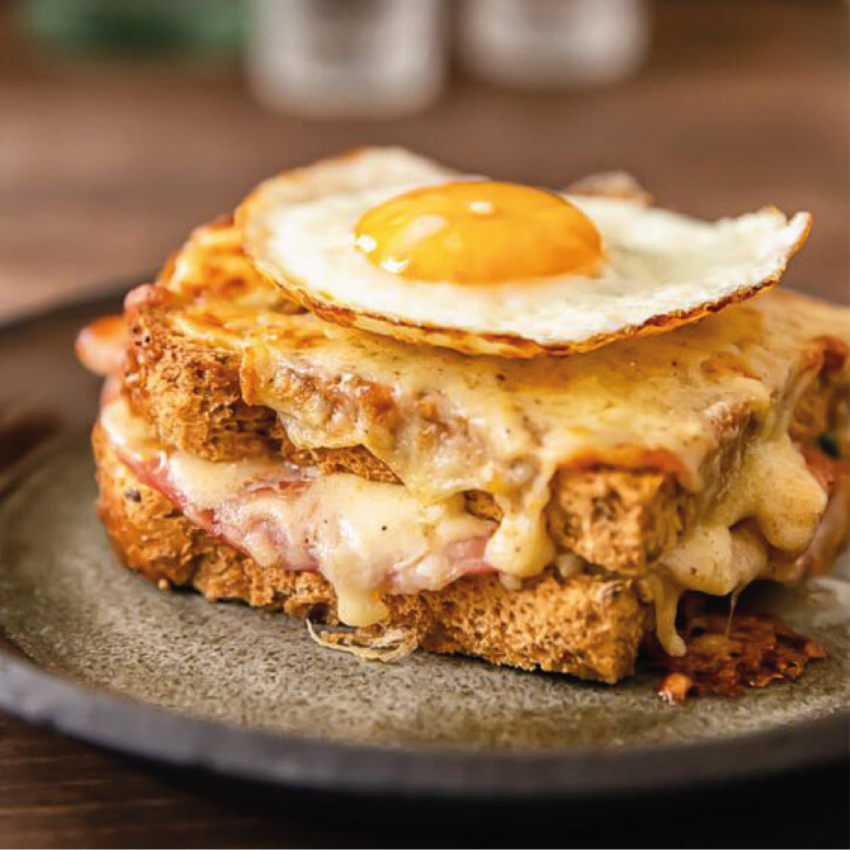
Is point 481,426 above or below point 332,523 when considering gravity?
above

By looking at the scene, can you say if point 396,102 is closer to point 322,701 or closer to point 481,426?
point 481,426

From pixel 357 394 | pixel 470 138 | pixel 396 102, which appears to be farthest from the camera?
pixel 396 102

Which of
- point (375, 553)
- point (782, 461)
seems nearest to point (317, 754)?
point (375, 553)

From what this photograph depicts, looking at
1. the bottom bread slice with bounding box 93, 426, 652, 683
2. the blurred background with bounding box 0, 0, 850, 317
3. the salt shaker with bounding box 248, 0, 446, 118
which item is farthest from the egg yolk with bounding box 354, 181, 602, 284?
the salt shaker with bounding box 248, 0, 446, 118

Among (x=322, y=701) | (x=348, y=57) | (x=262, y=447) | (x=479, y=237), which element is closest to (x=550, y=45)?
(x=348, y=57)

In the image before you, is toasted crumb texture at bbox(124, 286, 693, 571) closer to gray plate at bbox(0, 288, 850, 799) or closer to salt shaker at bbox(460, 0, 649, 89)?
gray plate at bbox(0, 288, 850, 799)

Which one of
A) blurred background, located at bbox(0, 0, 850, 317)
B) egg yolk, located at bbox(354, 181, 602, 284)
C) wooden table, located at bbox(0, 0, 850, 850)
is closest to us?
egg yolk, located at bbox(354, 181, 602, 284)

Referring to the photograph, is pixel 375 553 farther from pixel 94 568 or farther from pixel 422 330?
pixel 94 568
